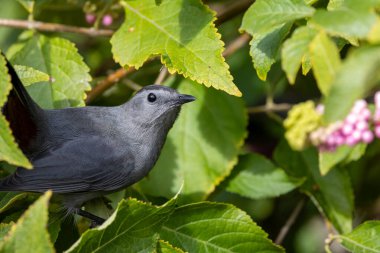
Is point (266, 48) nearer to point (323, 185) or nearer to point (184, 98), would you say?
point (184, 98)

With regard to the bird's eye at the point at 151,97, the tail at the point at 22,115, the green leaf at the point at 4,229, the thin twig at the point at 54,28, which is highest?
the thin twig at the point at 54,28

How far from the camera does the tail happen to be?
2.57 meters

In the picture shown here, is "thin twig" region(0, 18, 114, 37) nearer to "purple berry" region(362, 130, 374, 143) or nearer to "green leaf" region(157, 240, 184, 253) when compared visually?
"green leaf" region(157, 240, 184, 253)

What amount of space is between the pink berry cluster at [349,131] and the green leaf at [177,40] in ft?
2.66

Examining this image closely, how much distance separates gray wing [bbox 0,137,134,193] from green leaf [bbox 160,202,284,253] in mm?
382

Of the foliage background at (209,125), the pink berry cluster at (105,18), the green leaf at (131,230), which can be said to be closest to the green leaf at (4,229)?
the foliage background at (209,125)

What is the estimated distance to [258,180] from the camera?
3.21m

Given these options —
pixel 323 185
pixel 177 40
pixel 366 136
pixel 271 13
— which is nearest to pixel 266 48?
pixel 271 13

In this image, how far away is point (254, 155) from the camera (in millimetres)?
3293

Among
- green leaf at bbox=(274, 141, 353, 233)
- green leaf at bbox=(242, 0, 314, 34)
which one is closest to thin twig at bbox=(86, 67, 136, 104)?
green leaf at bbox=(274, 141, 353, 233)

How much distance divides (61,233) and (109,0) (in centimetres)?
124

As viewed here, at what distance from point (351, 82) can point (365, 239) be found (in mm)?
1233

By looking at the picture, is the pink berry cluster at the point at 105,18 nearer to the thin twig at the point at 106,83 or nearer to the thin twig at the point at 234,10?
the thin twig at the point at 106,83

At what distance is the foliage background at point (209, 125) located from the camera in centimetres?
177
